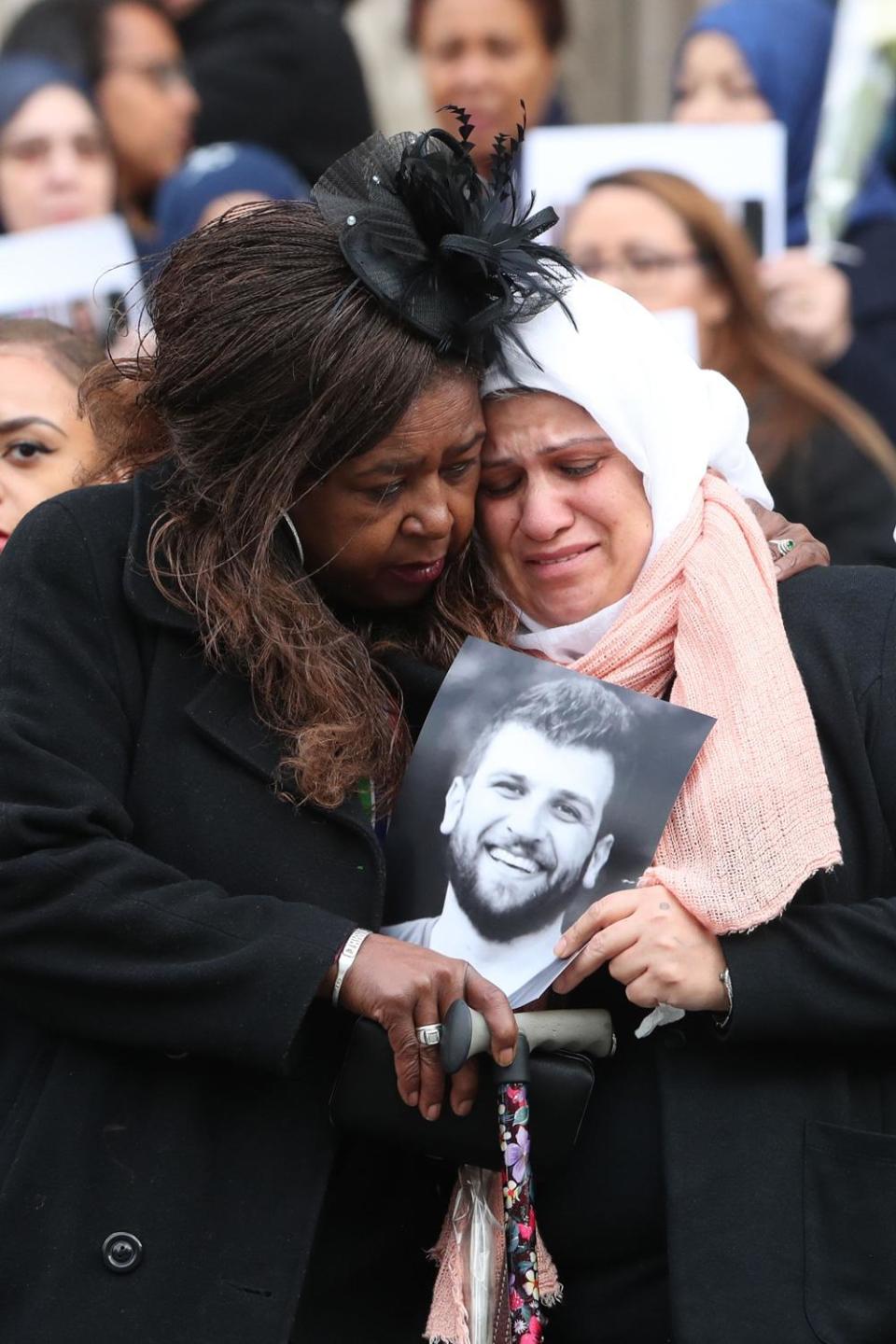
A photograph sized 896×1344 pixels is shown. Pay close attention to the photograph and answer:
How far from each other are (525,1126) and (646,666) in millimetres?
662

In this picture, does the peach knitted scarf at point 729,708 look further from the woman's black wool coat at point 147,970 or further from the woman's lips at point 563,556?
the woman's black wool coat at point 147,970

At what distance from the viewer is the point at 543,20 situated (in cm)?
580

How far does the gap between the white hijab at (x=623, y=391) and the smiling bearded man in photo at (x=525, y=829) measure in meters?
0.24

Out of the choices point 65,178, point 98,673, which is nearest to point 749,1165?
point 98,673

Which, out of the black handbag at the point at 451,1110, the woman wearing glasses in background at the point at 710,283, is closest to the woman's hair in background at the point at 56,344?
the black handbag at the point at 451,1110

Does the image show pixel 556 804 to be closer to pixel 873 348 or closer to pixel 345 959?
pixel 345 959

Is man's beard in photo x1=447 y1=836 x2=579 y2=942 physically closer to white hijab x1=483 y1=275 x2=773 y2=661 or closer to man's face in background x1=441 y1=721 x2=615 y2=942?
man's face in background x1=441 y1=721 x2=615 y2=942

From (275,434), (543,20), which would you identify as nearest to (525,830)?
(275,434)

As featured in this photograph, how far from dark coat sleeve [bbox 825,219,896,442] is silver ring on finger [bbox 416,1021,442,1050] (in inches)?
127

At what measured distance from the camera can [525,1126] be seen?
2.20m

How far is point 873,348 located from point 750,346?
42 cm

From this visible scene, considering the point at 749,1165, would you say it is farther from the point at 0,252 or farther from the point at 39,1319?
the point at 0,252

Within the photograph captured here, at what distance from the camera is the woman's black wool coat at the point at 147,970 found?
2203 millimetres


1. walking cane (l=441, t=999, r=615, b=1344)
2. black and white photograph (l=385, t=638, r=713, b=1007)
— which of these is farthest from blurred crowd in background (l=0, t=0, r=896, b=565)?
walking cane (l=441, t=999, r=615, b=1344)
